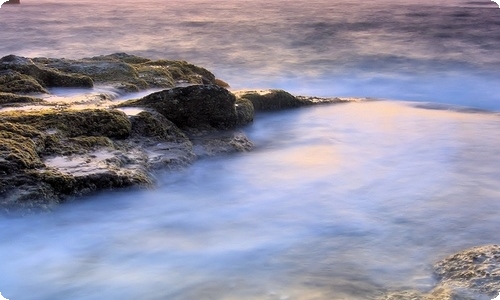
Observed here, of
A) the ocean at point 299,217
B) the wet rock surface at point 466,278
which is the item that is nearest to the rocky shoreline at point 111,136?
the wet rock surface at point 466,278

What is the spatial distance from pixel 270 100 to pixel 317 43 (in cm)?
1139

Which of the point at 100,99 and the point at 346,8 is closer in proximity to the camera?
the point at 100,99

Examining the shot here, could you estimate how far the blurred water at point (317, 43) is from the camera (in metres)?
12.8

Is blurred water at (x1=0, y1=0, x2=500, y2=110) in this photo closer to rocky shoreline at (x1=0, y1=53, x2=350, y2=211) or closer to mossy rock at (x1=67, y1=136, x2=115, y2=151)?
rocky shoreline at (x1=0, y1=53, x2=350, y2=211)

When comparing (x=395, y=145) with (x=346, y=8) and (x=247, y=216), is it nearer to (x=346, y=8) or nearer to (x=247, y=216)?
(x=247, y=216)

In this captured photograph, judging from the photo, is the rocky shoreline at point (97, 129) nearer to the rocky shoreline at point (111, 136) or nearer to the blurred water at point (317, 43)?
the rocky shoreline at point (111, 136)

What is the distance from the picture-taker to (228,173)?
560 cm

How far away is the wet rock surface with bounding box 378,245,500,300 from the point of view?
10.1ft

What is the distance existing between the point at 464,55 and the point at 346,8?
50.5 ft

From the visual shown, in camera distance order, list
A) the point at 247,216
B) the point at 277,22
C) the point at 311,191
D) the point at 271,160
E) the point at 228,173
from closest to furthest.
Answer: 1. the point at 247,216
2. the point at 311,191
3. the point at 228,173
4. the point at 271,160
5. the point at 277,22

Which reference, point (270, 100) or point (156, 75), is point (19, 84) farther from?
point (270, 100)

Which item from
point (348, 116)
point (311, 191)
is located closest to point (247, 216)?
point (311, 191)

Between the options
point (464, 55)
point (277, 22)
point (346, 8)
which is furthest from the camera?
point (346, 8)

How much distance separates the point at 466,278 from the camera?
128 inches
